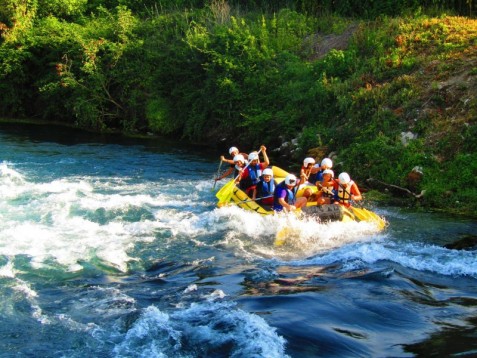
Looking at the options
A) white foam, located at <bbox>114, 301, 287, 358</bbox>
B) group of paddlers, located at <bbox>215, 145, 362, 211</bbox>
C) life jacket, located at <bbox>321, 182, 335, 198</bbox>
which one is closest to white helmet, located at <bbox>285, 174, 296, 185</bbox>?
group of paddlers, located at <bbox>215, 145, 362, 211</bbox>

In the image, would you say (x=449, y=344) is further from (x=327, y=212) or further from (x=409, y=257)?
(x=327, y=212)

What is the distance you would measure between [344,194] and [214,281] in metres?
3.87

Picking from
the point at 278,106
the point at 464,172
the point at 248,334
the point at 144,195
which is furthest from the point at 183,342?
the point at 278,106

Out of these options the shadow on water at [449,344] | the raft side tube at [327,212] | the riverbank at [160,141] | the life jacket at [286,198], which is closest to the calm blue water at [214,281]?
the shadow on water at [449,344]

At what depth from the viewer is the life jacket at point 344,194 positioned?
11.1 metres

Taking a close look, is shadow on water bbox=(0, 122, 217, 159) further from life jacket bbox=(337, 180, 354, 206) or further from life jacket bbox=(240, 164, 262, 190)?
life jacket bbox=(337, 180, 354, 206)

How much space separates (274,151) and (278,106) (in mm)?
1660

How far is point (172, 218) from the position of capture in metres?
11.8

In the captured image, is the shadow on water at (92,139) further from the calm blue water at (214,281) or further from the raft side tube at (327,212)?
the raft side tube at (327,212)

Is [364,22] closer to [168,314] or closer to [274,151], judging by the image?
[274,151]

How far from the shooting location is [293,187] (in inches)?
442

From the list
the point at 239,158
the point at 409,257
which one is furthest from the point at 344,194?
the point at 239,158

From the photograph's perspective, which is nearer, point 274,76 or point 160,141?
point 274,76

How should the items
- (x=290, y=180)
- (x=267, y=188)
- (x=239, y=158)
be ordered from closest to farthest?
(x=290, y=180), (x=267, y=188), (x=239, y=158)
